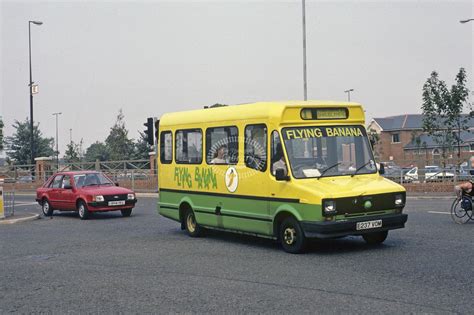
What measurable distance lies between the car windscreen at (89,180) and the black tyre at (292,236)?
11863mm

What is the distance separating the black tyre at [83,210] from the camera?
Result: 21797mm

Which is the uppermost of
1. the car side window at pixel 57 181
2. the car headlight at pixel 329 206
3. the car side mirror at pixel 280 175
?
the car side mirror at pixel 280 175

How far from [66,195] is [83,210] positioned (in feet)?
4.12

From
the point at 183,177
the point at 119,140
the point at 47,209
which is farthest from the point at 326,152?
the point at 119,140

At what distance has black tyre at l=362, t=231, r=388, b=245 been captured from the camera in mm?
12445

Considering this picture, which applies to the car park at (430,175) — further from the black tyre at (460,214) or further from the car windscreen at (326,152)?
the car windscreen at (326,152)

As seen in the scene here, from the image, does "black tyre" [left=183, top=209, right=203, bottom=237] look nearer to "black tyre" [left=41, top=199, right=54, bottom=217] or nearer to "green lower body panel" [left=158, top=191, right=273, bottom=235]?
"green lower body panel" [left=158, top=191, right=273, bottom=235]

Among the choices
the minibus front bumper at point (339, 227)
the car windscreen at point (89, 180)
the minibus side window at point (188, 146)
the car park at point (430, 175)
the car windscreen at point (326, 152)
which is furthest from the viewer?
the car park at point (430, 175)

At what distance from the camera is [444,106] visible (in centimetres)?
3569

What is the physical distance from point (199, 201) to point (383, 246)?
4216 millimetres

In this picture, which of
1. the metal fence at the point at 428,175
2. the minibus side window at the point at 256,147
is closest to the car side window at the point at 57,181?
the minibus side window at the point at 256,147

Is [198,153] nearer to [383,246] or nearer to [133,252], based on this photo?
[133,252]

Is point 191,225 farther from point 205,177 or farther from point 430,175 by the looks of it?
point 430,175

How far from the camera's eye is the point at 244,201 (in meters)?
13.2
